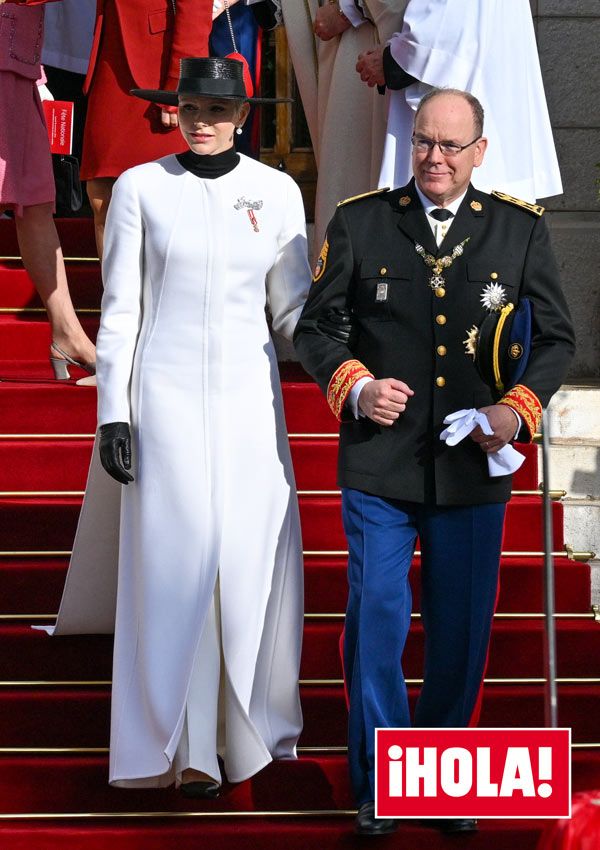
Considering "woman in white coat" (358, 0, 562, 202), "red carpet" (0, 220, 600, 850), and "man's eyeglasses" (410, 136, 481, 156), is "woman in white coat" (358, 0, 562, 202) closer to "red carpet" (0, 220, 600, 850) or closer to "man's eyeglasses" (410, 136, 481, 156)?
"red carpet" (0, 220, 600, 850)

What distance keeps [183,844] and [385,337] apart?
1.39 metres

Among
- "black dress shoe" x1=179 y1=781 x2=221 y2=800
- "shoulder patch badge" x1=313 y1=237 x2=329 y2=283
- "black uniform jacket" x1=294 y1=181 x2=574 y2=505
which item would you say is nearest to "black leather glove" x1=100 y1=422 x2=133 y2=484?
"black uniform jacket" x1=294 y1=181 x2=574 y2=505

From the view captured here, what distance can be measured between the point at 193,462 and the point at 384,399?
22.4 inches

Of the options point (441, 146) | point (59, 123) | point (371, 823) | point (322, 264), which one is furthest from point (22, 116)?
point (371, 823)

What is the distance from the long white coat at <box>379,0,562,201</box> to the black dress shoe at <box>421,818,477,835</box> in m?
2.50

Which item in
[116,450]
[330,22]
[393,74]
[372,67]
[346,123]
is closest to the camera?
[116,450]

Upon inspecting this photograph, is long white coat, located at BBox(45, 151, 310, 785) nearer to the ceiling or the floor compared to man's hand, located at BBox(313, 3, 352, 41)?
nearer to the floor

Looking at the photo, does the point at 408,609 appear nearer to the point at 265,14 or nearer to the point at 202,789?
the point at 202,789

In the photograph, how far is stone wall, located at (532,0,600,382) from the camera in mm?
7316

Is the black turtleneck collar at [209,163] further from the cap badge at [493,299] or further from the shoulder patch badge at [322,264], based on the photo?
the cap badge at [493,299]

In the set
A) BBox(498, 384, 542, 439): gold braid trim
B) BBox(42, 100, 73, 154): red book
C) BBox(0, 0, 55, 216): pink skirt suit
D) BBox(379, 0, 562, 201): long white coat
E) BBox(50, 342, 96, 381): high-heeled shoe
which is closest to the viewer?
BBox(498, 384, 542, 439): gold braid trim

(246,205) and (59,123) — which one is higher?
(59,123)

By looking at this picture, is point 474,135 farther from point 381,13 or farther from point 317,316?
point 381,13

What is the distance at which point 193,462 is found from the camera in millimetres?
4344
